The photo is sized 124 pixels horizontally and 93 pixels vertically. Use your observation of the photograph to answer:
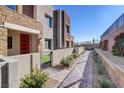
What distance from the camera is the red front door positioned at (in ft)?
37.0

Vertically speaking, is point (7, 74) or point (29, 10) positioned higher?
point (29, 10)

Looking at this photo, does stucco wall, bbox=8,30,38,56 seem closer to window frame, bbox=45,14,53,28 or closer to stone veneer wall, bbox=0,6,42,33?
stone veneer wall, bbox=0,6,42,33

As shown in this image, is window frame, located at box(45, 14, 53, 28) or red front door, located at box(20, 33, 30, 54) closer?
red front door, located at box(20, 33, 30, 54)

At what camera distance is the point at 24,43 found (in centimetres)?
1156

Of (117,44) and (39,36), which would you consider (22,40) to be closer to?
(39,36)

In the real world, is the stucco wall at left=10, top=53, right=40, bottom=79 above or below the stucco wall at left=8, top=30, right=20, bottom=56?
below

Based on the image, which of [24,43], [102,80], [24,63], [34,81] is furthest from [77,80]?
[24,43]

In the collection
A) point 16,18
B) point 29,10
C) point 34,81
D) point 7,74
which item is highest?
point 29,10

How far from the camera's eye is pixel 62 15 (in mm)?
21891

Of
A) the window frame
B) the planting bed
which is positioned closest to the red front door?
the window frame

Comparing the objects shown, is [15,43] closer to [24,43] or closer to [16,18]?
[24,43]

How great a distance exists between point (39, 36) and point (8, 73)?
27.4 feet
